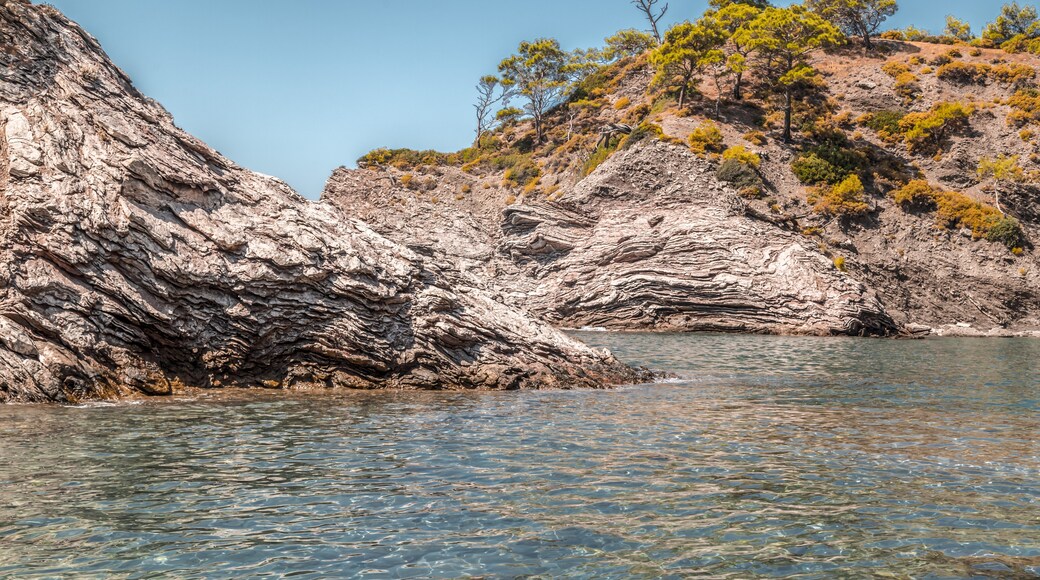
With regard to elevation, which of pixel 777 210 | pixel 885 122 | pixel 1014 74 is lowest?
pixel 777 210

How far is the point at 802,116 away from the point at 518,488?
275 feet

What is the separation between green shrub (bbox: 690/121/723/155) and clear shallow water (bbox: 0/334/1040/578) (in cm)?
5660

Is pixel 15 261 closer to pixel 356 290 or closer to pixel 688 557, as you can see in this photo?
pixel 356 290

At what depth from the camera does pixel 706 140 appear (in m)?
76.2

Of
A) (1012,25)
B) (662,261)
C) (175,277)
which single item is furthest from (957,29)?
(175,277)

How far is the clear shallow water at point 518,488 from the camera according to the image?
8547 millimetres

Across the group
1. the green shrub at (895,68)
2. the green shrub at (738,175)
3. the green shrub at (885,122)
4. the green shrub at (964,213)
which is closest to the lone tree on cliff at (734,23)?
the green shrub at (885,122)

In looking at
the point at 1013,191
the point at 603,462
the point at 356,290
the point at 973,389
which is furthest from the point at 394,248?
the point at 1013,191

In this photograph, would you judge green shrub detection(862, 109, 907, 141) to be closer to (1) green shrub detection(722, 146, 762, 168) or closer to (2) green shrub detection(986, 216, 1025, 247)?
(1) green shrub detection(722, 146, 762, 168)

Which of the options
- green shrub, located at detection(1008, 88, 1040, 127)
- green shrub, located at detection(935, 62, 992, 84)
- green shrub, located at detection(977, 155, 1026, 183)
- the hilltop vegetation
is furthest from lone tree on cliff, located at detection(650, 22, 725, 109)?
green shrub, located at detection(1008, 88, 1040, 127)

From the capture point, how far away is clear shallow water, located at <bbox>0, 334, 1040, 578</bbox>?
855 centimetres

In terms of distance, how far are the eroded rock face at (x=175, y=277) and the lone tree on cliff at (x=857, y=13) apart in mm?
101010

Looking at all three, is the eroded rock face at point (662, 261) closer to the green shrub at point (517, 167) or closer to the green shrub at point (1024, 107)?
the green shrub at point (517, 167)

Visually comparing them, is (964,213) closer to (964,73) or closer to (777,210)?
(777,210)
